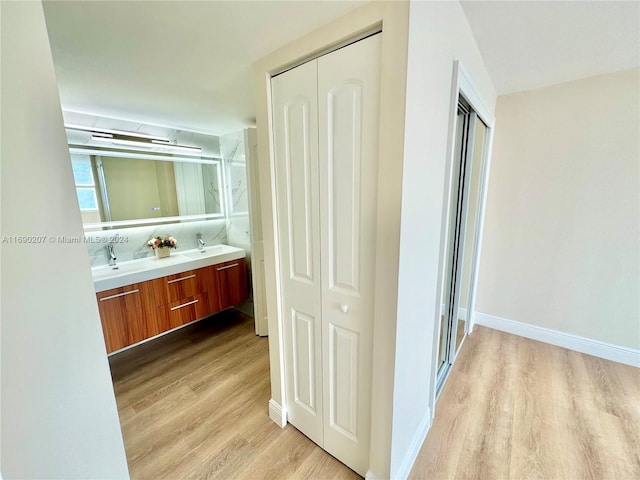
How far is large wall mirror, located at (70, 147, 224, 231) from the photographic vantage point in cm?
220

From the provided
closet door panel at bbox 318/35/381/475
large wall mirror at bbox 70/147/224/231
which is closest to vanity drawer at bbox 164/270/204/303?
large wall mirror at bbox 70/147/224/231

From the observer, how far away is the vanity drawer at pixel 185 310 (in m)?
2.34

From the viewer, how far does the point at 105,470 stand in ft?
2.65

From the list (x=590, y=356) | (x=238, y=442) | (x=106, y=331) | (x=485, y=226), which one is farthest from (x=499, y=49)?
(x=106, y=331)

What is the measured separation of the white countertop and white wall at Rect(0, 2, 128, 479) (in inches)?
48.9

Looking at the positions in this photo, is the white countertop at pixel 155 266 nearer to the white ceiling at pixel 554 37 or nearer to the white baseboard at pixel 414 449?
the white baseboard at pixel 414 449

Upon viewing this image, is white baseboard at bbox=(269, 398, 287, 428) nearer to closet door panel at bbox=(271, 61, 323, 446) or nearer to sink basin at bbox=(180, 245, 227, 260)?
closet door panel at bbox=(271, 61, 323, 446)

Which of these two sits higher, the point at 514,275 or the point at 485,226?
the point at 485,226

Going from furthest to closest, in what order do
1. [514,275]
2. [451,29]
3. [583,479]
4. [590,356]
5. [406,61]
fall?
[514,275]
[590,356]
[583,479]
[451,29]
[406,61]

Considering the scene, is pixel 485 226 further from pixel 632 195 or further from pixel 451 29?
pixel 451 29

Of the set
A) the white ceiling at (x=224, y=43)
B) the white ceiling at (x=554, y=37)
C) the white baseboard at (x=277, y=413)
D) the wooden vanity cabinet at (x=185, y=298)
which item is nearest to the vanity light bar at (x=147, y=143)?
the white ceiling at (x=224, y=43)

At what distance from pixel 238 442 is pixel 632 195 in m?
3.35

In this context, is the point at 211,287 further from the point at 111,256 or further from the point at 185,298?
the point at 111,256

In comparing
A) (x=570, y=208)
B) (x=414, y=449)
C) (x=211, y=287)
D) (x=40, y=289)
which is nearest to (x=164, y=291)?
(x=211, y=287)
